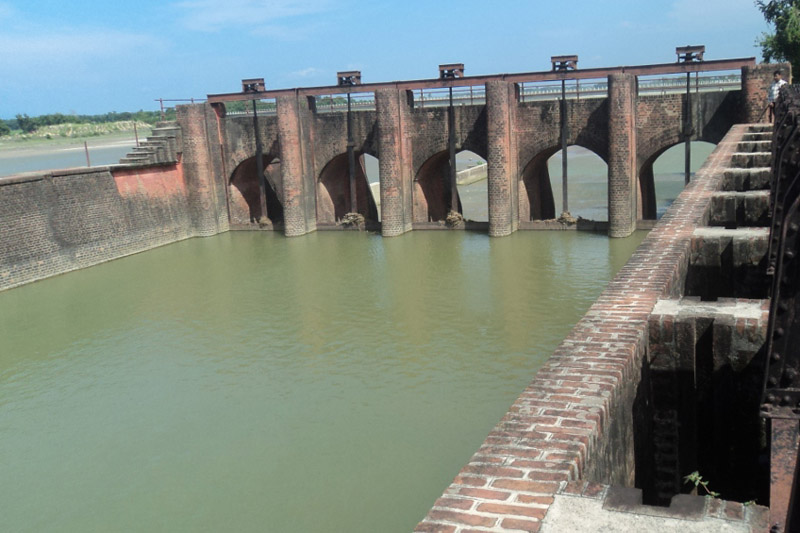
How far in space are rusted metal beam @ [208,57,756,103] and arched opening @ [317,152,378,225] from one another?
1862 mm

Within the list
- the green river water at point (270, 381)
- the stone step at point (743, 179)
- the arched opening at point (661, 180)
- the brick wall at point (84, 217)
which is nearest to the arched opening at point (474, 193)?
the arched opening at point (661, 180)

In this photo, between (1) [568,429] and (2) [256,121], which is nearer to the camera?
(1) [568,429]

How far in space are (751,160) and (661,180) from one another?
Result: 24.8 metres

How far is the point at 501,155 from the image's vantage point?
60.1 feet

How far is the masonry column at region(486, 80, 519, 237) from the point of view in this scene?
1811 centimetres

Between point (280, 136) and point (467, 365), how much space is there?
38.5 feet

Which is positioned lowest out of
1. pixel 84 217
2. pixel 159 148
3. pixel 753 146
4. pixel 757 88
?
pixel 84 217

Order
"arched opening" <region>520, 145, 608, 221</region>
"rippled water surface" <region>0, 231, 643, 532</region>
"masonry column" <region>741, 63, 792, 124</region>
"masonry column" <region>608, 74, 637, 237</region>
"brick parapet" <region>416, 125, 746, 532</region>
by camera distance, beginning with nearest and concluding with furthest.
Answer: "brick parapet" <region>416, 125, 746, 532</region> → "rippled water surface" <region>0, 231, 643, 532</region> → "masonry column" <region>741, 63, 792, 124</region> → "masonry column" <region>608, 74, 637, 237</region> → "arched opening" <region>520, 145, 608, 221</region>

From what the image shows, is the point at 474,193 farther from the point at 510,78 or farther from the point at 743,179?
the point at 743,179

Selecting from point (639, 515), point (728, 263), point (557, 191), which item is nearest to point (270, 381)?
point (728, 263)

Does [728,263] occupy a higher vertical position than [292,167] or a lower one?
lower

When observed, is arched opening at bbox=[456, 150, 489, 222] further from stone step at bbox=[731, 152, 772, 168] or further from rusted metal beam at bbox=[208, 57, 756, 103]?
stone step at bbox=[731, 152, 772, 168]

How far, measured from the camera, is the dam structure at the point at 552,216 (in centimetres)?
348

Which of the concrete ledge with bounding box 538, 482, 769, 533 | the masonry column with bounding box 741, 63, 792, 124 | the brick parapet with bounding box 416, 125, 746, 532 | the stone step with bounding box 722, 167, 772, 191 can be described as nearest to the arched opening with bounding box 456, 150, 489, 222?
the masonry column with bounding box 741, 63, 792, 124
